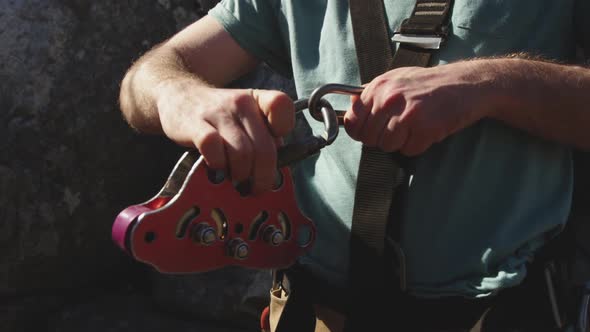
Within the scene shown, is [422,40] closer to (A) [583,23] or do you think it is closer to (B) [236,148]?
(A) [583,23]

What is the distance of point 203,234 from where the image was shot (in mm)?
1411

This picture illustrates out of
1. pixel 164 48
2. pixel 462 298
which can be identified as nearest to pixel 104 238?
pixel 164 48

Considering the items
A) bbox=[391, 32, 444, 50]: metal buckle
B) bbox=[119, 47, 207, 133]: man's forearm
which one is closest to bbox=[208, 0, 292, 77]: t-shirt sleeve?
bbox=[119, 47, 207, 133]: man's forearm

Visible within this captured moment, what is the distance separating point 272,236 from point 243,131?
9.5 inches

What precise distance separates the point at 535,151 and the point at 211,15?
97cm

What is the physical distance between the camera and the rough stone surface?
2.86 meters

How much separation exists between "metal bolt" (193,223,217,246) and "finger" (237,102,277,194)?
12cm

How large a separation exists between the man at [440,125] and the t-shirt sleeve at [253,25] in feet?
0.03

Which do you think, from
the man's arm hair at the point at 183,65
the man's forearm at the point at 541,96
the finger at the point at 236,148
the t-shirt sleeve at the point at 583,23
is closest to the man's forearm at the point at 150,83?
the man's arm hair at the point at 183,65

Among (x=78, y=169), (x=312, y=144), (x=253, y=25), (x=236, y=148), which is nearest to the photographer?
(x=236, y=148)

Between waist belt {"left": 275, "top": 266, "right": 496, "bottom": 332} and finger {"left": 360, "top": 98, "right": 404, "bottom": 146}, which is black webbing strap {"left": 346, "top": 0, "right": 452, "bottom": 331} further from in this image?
finger {"left": 360, "top": 98, "right": 404, "bottom": 146}

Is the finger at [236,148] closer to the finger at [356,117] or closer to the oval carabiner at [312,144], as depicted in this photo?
the oval carabiner at [312,144]

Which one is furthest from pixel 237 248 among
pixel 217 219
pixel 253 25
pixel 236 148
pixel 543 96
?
pixel 253 25

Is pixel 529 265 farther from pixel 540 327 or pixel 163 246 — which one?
pixel 163 246
